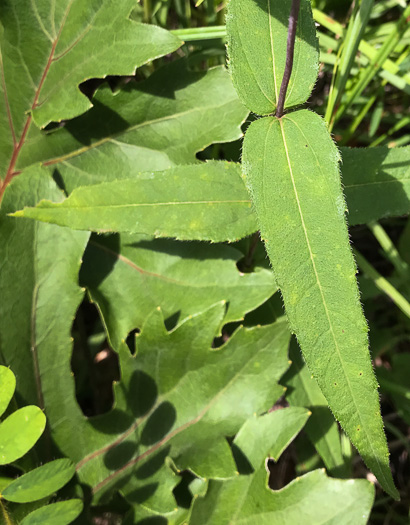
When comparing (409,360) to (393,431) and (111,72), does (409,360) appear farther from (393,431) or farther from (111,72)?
(111,72)

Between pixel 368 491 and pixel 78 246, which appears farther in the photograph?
pixel 78 246

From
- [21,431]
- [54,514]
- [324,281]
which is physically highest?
[324,281]

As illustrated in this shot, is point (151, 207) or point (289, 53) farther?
point (151, 207)

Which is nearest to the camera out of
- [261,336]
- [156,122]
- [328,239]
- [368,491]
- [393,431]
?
[328,239]

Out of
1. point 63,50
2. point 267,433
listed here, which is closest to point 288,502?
point 267,433

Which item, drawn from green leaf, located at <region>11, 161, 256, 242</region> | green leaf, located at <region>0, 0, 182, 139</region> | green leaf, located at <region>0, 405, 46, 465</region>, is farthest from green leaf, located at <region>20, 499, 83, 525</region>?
green leaf, located at <region>0, 0, 182, 139</region>

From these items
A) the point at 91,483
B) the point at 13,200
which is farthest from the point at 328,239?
the point at 91,483

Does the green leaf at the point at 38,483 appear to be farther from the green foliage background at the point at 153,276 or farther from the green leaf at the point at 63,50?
the green leaf at the point at 63,50

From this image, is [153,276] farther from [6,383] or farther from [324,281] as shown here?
[324,281]
